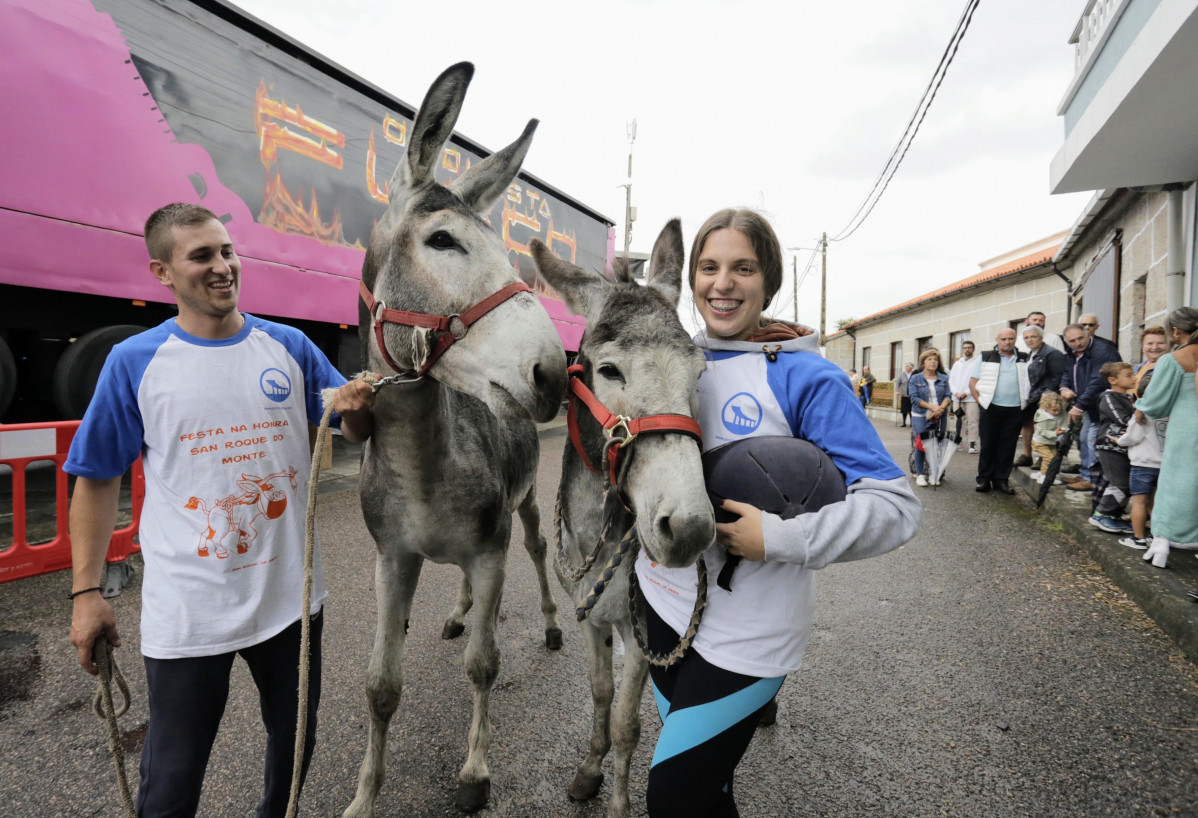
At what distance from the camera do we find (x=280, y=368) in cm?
178

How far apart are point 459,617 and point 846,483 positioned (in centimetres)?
294

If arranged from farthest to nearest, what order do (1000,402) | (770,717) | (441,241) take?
(1000,402) < (770,717) < (441,241)

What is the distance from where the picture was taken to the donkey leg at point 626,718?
1959 millimetres

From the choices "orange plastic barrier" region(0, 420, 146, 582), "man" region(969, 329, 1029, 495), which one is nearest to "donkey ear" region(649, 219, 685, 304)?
"orange plastic barrier" region(0, 420, 146, 582)

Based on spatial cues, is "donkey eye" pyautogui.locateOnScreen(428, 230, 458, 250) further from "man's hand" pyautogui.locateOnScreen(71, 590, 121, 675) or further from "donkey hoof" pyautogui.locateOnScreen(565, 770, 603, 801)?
"donkey hoof" pyautogui.locateOnScreen(565, 770, 603, 801)

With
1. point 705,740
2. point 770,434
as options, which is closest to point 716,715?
point 705,740

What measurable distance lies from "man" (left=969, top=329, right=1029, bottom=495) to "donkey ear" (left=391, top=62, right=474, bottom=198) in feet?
26.8

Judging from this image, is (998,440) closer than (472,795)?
No

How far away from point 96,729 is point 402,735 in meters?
1.38

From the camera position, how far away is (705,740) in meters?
1.32

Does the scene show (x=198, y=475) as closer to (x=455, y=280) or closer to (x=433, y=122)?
(x=455, y=280)

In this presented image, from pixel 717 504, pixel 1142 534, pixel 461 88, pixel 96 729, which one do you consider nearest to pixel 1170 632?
pixel 1142 534

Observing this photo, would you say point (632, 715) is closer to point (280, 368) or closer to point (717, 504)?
point (717, 504)

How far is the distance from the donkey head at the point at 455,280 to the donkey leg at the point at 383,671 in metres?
0.90
